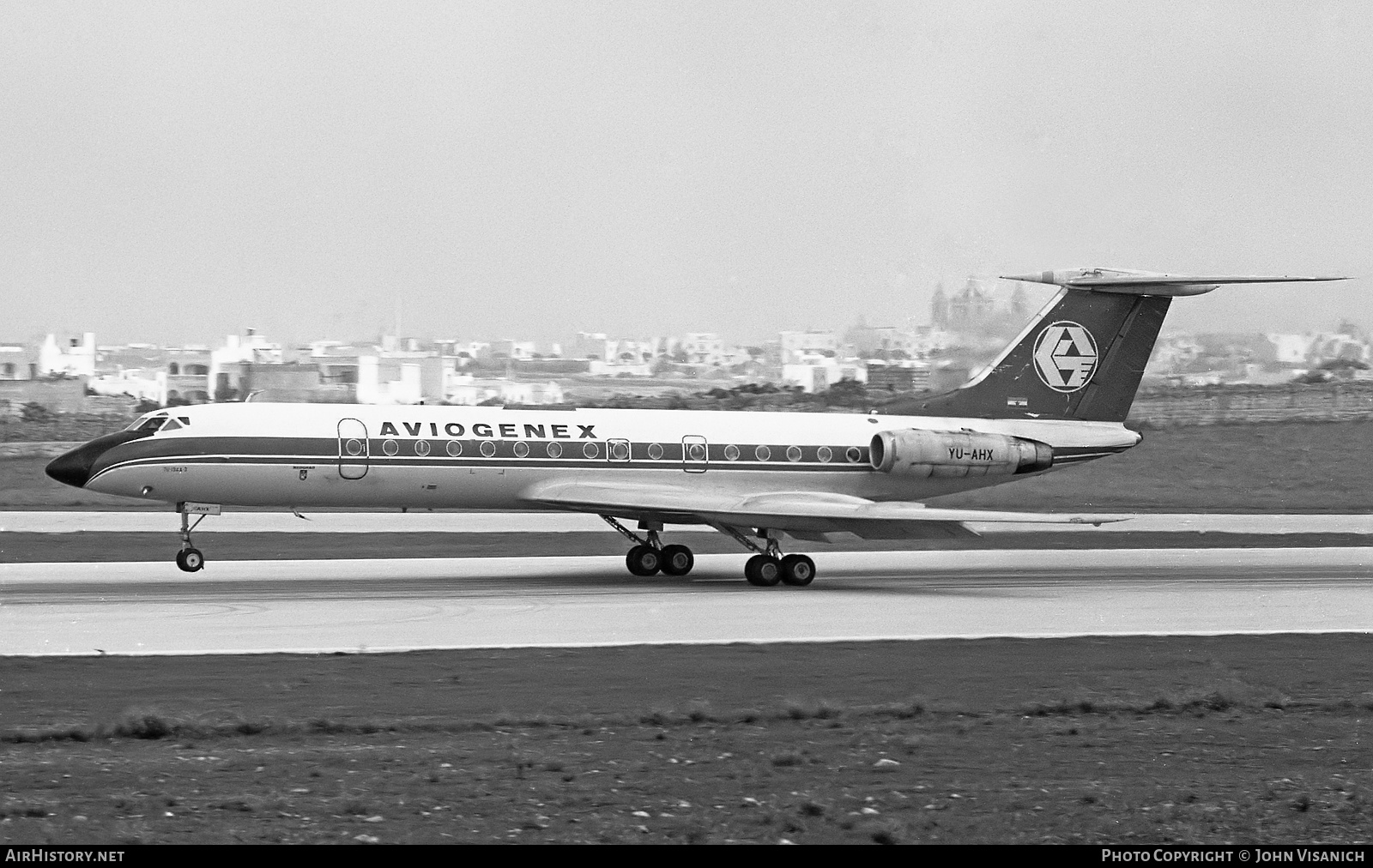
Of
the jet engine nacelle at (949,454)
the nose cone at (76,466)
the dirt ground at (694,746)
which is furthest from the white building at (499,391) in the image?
the dirt ground at (694,746)

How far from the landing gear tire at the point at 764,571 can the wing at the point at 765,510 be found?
23.8 inches

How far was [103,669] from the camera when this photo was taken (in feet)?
53.0

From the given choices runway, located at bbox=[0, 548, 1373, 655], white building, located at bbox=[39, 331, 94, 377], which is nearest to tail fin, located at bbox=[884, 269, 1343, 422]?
runway, located at bbox=[0, 548, 1373, 655]

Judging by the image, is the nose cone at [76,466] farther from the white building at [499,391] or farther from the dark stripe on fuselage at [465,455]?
the white building at [499,391]

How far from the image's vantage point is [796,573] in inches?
1063

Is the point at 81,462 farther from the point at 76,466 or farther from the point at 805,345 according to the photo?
the point at 805,345

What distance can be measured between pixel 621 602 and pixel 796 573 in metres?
4.41

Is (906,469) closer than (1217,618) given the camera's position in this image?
No

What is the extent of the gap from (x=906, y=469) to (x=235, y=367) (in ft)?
71.0

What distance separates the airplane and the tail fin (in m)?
0.03

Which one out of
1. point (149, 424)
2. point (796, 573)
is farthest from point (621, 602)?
point (149, 424)

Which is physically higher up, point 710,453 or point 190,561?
point 710,453
